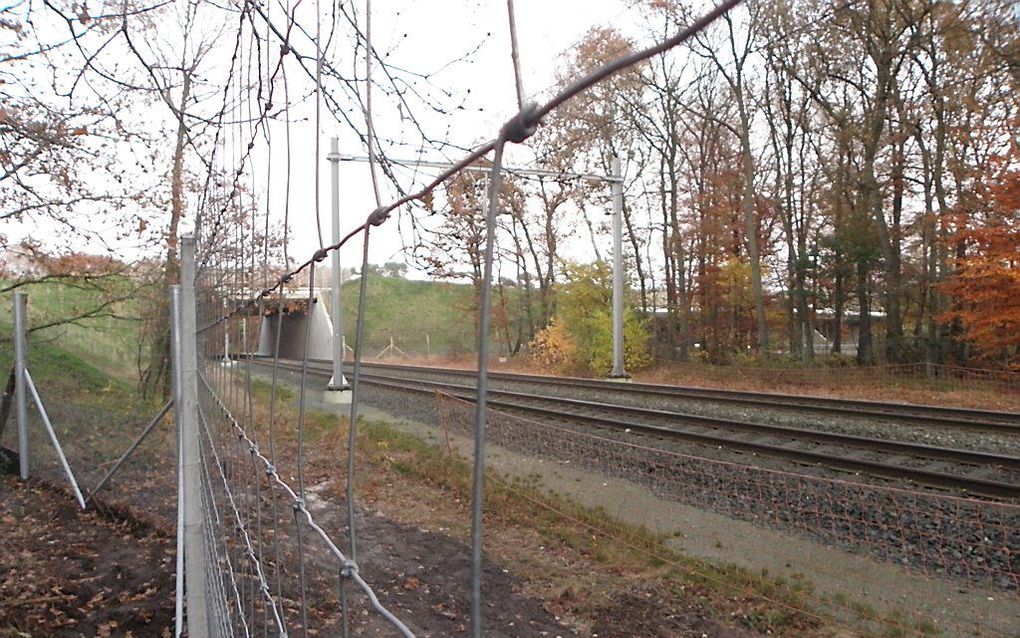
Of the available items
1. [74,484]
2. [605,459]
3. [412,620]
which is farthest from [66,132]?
[605,459]

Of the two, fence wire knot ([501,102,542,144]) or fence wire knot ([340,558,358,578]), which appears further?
fence wire knot ([340,558,358,578])

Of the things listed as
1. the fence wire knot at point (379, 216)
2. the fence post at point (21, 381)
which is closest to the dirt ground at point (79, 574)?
the fence post at point (21, 381)

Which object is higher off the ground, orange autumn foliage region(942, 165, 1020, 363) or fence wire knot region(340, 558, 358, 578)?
orange autumn foliage region(942, 165, 1020, 363)

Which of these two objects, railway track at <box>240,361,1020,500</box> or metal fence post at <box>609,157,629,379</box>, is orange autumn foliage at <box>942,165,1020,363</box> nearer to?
railway track at <box>240,361,1020,500</box>

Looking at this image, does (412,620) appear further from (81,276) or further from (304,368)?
(81,276)

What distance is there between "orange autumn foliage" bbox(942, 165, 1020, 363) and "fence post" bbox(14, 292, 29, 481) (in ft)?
54.5

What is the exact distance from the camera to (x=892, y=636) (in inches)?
161

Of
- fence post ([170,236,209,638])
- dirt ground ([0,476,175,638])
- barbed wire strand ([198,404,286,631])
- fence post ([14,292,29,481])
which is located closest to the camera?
barbed wire strand ([198,404,286,631])

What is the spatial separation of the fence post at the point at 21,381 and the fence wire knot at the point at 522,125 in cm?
795

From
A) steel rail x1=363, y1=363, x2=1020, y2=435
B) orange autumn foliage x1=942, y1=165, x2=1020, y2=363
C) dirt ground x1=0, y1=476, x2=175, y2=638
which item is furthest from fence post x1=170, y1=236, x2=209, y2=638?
orange autumn foliage x1=942, y1=165, x2=1020, y2=363

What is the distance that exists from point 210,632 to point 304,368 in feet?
7.29

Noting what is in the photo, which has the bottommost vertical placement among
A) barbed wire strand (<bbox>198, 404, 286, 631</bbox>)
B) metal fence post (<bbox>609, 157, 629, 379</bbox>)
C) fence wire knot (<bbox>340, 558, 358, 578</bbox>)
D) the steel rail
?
the steel rail

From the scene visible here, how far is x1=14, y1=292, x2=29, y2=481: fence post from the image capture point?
23.5 ft

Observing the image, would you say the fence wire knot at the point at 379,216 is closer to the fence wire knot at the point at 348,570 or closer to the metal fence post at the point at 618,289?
the fence wire knot at the point at 348,570
